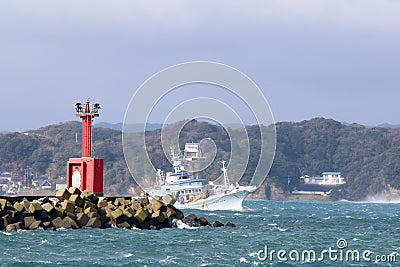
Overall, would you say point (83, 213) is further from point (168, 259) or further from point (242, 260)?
point (242, 260)

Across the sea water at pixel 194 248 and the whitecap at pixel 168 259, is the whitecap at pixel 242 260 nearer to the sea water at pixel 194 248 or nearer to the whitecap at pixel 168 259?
the sea water at pixel 194 248

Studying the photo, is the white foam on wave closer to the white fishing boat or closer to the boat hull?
the boat hull

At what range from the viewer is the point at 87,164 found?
50031 millimetres

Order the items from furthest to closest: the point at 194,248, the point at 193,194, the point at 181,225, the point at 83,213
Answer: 1. the point at 193,194
2. the point at 181,225
3. the point at 83,213
4. the point at 194,248

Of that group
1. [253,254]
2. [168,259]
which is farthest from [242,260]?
[168,259]

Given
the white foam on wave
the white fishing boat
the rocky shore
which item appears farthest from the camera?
the white fishing boat

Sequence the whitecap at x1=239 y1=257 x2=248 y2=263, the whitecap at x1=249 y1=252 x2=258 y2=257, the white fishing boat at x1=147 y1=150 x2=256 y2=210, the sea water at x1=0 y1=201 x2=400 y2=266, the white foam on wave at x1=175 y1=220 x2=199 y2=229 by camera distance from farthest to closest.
A: the white fishing boat at x1=147 y1=150 x2=256 y2=210
the white foam on wave at x1=175 y1=220 x2=199 y2=229
the whitecap at x1=249 y1=252 x2=258 y2=257
the whitecap at x1=239 y1=257 x2=248 y2=263
the sea water at x1=0 y1=201 x2=400 y2=266

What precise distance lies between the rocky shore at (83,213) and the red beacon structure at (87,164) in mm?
1416

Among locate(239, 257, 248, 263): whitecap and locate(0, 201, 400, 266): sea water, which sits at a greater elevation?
locate(0, 201, 400, 266): sea water

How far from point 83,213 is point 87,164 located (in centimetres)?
450

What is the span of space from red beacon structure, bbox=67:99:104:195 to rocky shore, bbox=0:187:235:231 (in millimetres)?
1416

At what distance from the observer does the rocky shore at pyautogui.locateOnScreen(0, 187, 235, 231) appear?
1731 inches

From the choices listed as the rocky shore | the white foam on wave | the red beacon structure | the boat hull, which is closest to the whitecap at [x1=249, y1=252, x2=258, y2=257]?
the rocky shore

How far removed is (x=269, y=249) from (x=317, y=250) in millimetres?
1904
